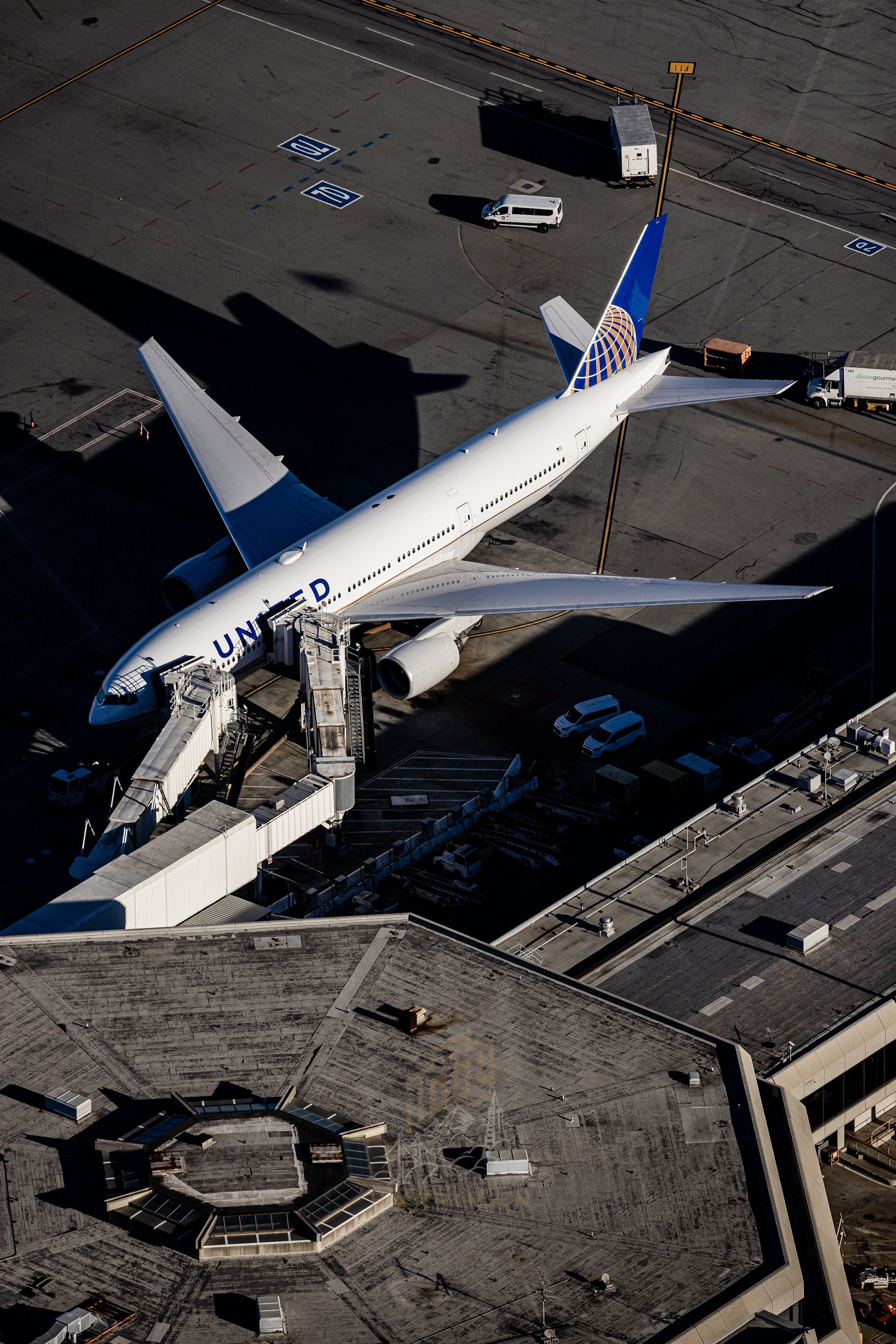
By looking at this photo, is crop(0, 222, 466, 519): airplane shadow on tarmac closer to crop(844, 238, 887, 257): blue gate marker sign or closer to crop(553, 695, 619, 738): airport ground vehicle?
crop(553, 695, 619, 738): airport ground vehicle

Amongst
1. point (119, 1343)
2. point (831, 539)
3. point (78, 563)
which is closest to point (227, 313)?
point (78, 563)

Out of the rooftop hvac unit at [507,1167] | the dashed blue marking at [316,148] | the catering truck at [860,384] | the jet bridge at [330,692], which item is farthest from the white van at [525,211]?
the rooftop hvac unit at [507,1167]

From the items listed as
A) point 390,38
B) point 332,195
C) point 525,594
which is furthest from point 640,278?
point 390,38

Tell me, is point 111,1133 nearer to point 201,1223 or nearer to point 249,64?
point 201,1223

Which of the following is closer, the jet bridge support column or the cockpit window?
the jet bridge support column

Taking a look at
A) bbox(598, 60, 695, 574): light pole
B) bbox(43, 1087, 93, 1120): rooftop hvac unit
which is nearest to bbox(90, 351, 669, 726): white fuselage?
bbox(598, 60, 695, 574): light pole

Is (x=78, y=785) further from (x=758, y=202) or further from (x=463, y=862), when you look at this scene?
(x=758, y=202)
